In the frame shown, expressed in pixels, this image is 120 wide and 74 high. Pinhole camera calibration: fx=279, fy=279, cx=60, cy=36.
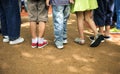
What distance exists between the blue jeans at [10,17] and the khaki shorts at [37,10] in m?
0.41

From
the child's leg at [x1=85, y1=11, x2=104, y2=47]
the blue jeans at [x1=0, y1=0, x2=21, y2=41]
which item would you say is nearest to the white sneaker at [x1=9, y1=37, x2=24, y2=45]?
the blue jeans at [x1=0, y1=0, x2=21, y2=41]

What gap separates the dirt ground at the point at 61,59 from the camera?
4469mm

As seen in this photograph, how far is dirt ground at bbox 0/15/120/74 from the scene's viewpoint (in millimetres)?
4469

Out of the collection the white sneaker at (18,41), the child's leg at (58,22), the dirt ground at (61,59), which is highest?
the child's leg at (58,22)

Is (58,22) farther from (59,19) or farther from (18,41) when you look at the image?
(18,41)

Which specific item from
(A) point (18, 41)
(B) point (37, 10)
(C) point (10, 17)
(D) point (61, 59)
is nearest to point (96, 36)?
(D) point (61, 59)

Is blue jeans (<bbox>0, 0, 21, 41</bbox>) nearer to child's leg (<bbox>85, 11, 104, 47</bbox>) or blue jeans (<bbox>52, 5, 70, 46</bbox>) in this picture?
blue jeans (<bbox>52, 5, 70, 46</bbox>)

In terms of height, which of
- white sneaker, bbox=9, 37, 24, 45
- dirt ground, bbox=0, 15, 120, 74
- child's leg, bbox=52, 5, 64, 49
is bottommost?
dirt ground, bbox=0, 15, 120, 74

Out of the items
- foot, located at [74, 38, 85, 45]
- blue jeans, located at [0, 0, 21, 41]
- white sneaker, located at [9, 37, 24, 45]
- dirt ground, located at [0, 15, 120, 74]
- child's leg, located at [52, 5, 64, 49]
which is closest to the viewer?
dirt ground, located at [0, 15, 120, 74]

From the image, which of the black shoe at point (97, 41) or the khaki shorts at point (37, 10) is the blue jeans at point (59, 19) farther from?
the black shoe at point (97, 41)

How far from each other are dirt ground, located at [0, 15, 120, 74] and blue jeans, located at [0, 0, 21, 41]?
272mm

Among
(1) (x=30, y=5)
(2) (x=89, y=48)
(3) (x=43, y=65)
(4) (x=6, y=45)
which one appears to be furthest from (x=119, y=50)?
(4) (x=6, y=45)

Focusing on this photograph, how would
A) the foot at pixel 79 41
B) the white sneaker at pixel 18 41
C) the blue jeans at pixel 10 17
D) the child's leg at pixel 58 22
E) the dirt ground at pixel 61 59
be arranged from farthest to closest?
the white sneaker at pixel 18 41
the foot at pixel 79 41
the blue jeans at pixel 10 17
the child's leg at pixel 58 22
the dirt ground at pixel 61 59

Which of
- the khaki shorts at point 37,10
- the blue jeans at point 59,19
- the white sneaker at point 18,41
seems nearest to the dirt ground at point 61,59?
the white sneaker at point 18,41
